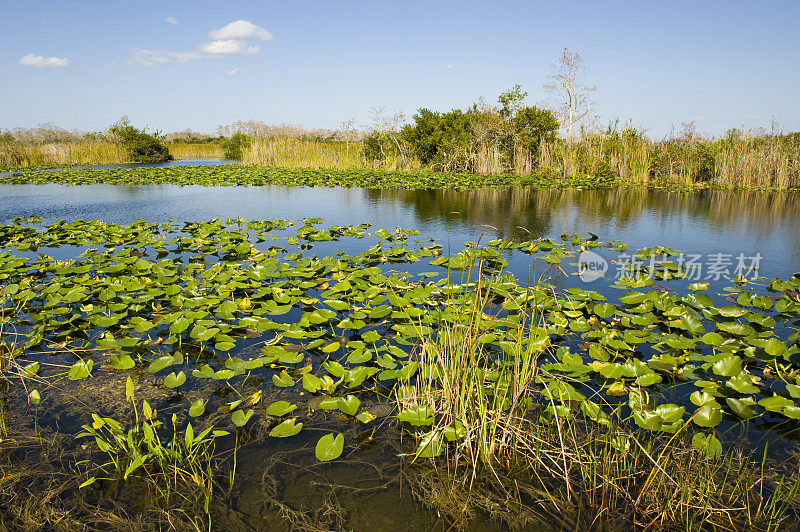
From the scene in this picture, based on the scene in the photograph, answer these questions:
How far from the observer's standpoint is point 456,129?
15906mm

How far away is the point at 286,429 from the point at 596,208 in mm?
8272

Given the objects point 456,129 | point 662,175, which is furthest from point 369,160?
point 662,175

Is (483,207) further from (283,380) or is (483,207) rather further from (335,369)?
(283,380)

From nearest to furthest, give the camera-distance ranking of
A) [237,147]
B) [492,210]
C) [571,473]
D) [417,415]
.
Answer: [571,473] < [417,415] < [492,210] < [237,147]

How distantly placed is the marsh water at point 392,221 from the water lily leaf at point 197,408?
1.18 feet

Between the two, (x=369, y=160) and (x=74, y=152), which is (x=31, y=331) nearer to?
(x=369, y=160)

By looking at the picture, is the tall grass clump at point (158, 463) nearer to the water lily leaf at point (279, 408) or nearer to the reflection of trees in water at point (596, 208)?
the water lily leaf at point (279, 408)

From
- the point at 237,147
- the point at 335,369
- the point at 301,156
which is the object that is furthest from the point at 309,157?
the point at 335,369

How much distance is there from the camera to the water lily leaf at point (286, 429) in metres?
1.88

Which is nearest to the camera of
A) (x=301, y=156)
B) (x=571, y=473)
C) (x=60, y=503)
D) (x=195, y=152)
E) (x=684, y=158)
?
(x=60, y=503)

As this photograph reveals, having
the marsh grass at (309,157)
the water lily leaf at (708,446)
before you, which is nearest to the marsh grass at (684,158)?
the marsh grass at (309,157)

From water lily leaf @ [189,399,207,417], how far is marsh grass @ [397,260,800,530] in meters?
0.96

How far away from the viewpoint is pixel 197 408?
2.05 metres

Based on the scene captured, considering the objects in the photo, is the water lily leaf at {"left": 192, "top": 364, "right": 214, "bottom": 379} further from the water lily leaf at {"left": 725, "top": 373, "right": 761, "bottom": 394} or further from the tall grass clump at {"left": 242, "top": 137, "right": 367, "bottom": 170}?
the tall grass clump at {"left": 242, "top": 137, "right": 367, "bottom": 170}
